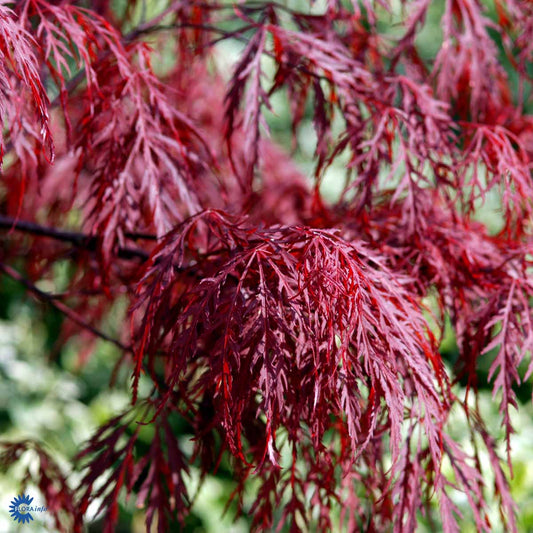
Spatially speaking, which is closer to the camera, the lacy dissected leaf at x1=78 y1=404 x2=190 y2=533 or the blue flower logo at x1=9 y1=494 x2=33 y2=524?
the lacy dissected leaf at x1=78 y1=404 x2=190 y2=533

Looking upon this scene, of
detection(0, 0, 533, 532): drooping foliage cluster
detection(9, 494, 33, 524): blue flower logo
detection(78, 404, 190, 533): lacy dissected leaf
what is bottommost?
detection(9, 494, 33, 524): blue flower logo

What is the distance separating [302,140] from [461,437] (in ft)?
7.07

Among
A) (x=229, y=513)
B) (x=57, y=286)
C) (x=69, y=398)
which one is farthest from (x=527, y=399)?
(x=57, y=286)

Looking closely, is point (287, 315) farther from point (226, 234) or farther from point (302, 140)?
point (302, 140)

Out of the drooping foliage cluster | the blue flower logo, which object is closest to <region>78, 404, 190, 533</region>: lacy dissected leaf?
the drooping foliage cluster

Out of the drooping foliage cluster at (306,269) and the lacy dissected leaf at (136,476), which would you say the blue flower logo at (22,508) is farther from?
the lacy dissected leaf at (136,476)

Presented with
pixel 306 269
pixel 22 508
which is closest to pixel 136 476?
pixel 22 508

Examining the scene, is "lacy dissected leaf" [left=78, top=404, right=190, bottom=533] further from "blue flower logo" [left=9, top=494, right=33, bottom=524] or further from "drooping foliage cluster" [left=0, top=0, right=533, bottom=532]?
"blue flower logo" [left=9, top=494, right=33, bottom=524]

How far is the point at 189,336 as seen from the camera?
2.41ft

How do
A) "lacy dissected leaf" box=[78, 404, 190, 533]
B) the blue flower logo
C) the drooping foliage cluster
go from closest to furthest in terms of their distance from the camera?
the drooping foliage cluster < "lacy dissected leaf" box=[78, 404, 190, 533] < the blue flower logo

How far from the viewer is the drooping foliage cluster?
2.42 ft

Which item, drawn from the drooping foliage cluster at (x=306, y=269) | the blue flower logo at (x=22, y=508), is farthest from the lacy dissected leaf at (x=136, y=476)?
the blue flower logo at (x=22, y=508)

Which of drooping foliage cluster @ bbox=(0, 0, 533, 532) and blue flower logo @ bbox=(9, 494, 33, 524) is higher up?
drooping foliage cluster @ bbox=(0, 0, 533, 532)

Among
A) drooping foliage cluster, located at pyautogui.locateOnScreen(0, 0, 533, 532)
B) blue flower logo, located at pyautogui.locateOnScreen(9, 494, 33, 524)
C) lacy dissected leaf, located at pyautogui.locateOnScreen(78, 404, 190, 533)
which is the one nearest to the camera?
drooping foliage cluster, located at pyautogui.locateOnScreen(0, 0, 533, 532)
